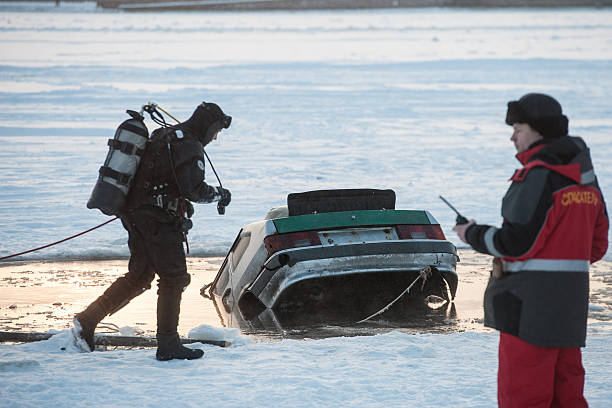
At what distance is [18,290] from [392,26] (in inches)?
2008

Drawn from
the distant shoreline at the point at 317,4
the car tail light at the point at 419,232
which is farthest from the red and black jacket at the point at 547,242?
the distant shoreline at the point at 317,4

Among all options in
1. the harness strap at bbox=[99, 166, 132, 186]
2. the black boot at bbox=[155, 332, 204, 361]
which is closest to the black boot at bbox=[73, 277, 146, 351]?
the black boot at bbox=[155, 332, 204, 361]

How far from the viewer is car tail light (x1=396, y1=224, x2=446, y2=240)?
6434 mm

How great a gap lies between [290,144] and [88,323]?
37.9 ft

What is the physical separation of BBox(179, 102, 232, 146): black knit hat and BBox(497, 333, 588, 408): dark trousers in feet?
8.11

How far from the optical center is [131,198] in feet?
17.2

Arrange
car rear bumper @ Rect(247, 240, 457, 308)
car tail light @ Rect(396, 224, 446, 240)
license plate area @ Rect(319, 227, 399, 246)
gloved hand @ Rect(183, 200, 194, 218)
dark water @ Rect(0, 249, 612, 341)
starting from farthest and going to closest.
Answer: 1. dark water @ Rect(0, 249, 612, 341)
2. car tail light @ Rect(396, 224, 446, 240)
3. license plate area @ Rect(319, 227, 399, 246)
4. car rear bumper @ Rect(247, 240, 457, 308)
5. gloved hand @ Rect(183, 200, 194, 218)

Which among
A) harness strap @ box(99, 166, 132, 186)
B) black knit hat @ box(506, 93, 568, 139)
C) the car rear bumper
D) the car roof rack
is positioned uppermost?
→ black knit hat @ box(506, 93, 568, 139)

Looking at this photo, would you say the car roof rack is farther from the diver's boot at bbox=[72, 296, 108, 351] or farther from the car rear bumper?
the diver's boot at bbox=[72, 296, 108, 351]

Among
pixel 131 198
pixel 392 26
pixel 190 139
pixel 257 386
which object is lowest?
pixel 257 386

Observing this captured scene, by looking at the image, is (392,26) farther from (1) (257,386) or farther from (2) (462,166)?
(1) (257,386)

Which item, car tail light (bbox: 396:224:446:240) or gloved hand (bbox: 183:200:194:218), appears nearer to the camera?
gloved hand (bbox: 183:200:194:218)

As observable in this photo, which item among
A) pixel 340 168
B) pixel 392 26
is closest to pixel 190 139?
pixel 340 168

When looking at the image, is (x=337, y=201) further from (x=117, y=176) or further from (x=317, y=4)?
(x=317, y=4)
